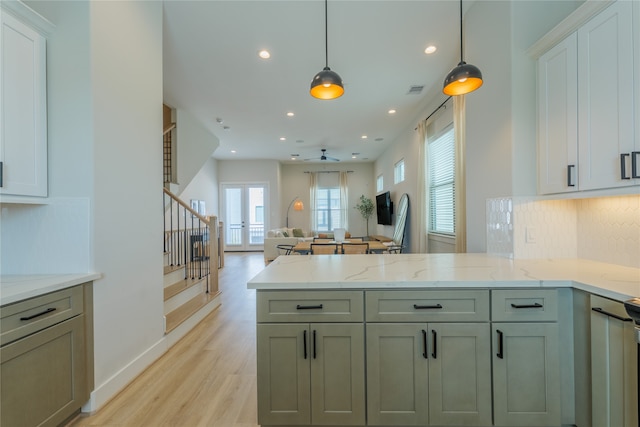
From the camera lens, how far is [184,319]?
297 cm

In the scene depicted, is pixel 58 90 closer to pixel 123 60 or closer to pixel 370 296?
pixel 123 60

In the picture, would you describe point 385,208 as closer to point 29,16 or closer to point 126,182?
point 126,182

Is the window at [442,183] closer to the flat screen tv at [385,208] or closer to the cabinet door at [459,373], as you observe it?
the flat screen tv at [385,208]

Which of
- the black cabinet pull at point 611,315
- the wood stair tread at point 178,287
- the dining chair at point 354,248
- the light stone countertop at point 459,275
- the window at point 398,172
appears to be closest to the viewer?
the black cabinet pull at point 611,315

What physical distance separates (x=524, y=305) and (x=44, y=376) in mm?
2694

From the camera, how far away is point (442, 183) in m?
4.59

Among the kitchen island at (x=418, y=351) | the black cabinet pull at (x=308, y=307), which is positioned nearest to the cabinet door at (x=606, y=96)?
the kitchen island at (x=418, y=351)

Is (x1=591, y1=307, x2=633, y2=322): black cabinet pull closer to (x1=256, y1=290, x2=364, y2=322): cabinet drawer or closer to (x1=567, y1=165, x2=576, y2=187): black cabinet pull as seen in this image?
(x1=567, y1=165, x2=576, y2=187): black cabinet pull

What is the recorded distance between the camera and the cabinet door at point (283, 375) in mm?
1497

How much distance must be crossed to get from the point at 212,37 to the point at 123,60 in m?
1.27

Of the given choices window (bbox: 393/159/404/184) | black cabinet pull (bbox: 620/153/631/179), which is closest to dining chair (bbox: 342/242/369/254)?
black cabinet pull (bbox: 620/153/631/179)

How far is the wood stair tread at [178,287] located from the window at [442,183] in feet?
13.0

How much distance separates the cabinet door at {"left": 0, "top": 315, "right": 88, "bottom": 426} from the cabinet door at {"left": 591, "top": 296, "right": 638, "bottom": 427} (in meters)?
2.94

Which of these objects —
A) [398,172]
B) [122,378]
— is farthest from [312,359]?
[398,172]
